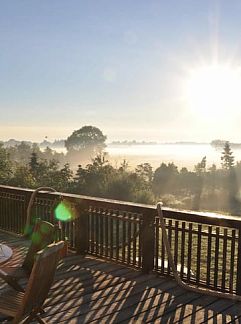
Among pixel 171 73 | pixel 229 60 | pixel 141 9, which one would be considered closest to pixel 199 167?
pixel 171 73

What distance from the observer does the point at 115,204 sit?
652 centimetres

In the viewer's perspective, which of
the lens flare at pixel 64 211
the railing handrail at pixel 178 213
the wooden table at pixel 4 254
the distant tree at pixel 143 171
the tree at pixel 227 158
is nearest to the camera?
the wooden table at pixel 4 254

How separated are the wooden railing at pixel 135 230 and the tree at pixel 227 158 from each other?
221ft

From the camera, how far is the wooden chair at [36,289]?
3148mm

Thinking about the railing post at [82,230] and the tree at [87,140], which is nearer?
the railing post at [82,230]

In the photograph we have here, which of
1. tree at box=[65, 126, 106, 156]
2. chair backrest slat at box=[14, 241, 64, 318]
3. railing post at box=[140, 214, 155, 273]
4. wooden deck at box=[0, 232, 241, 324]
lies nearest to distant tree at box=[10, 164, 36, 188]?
wooden deck at box=[0, 232, 241, 324]

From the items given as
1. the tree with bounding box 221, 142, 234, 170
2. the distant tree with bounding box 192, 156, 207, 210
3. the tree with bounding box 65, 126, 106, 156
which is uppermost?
the tree with bounding box 65, 126, 106, 156

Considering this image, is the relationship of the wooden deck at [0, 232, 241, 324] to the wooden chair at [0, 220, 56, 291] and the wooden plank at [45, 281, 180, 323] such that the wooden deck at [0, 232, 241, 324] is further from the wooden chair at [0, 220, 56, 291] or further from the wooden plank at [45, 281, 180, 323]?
the wooden chair at [0, 220, 56, 291]

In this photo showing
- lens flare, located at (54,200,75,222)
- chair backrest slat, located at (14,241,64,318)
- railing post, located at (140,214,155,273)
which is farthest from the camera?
lens flare, located at (54,200,75,222)

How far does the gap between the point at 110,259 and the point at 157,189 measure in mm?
54627

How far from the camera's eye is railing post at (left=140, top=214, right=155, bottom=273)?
20.0ft

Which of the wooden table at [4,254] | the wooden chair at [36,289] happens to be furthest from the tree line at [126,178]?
the wooden chair at [36,289]

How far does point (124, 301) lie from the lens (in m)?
5.02

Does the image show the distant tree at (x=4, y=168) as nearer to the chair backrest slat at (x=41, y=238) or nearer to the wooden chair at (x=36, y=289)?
the chair backrest slat at (x=41, y=238)
